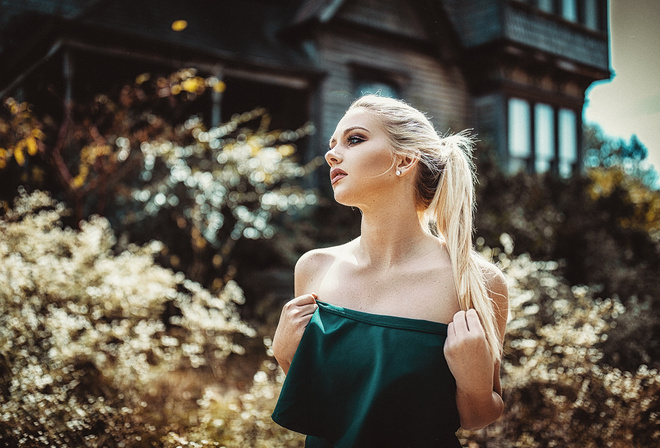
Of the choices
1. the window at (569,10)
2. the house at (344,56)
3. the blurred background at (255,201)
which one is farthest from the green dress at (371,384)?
the window at (569,10)

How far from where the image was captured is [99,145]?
6254mm

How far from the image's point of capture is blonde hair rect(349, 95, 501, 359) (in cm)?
167

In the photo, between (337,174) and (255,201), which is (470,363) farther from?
(255,201)

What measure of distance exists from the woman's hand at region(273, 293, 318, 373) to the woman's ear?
1.67ft

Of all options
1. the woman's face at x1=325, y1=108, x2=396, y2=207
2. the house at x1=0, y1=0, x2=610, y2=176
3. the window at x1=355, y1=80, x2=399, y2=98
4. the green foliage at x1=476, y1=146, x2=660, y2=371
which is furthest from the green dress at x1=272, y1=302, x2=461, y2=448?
the window at x1=355, y1=80, x2=399, y2=98

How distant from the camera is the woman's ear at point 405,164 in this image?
1784 millimetres

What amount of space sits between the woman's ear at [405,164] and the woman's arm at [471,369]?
49 centimetres

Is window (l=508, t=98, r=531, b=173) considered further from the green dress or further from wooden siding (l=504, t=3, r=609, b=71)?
the green dress

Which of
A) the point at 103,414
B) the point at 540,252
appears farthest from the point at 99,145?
the point at 540,252

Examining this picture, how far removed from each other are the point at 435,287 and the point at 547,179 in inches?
398

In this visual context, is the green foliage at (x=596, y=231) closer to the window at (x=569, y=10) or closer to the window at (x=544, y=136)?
the window at (x=544, y=136)

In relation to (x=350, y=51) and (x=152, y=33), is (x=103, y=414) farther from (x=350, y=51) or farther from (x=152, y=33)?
(x=350, y=51)

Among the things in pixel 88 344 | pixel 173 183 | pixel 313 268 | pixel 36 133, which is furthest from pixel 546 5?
pixel 313 268

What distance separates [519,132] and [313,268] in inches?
498
